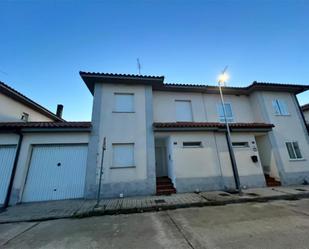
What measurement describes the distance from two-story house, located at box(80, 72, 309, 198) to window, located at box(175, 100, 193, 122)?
3.1 inches

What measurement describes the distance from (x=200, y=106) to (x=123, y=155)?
695cm

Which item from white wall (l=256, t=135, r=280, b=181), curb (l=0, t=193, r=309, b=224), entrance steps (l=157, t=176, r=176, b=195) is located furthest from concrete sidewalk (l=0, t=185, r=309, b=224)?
white wall (l=256, t=135, r=280, b=181)

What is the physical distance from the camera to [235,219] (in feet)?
15.7

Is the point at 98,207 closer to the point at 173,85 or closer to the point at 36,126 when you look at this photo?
the point at 36,126

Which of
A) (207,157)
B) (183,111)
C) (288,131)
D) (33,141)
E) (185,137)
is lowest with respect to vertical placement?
(207,157)

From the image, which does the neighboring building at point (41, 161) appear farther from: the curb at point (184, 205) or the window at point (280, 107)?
the window at point (280, 107)

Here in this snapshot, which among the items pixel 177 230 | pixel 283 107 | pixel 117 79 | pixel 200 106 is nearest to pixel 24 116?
pixel 117 79

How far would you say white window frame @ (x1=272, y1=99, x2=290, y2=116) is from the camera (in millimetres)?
11109

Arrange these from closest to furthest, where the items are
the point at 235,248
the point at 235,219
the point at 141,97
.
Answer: the point at 235,248 < the point at 235,219 < the point at 141,97

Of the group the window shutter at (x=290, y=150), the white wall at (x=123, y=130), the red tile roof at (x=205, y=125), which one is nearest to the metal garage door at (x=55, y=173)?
the white wall at (x=123, y=130)

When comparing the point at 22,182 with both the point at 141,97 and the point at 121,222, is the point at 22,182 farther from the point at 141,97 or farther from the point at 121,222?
the point at 141,97

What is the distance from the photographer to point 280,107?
37.1 feet

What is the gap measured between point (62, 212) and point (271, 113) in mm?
14286

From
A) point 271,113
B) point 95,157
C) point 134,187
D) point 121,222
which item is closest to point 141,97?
point 95,157
